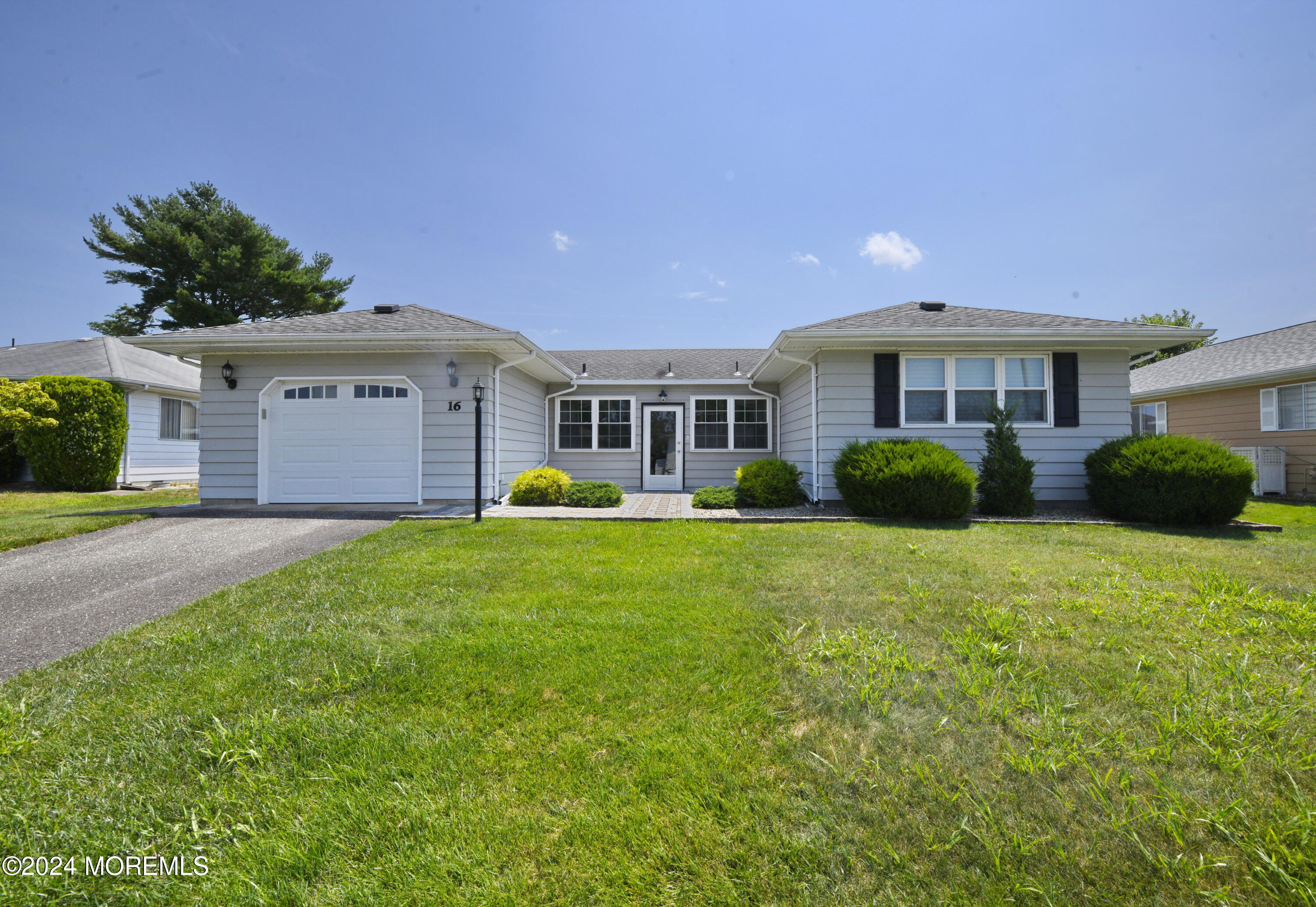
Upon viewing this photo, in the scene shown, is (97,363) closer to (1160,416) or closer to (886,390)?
(886,390)

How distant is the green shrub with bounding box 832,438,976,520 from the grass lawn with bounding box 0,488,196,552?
1034cm

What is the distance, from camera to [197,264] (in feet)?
74.5

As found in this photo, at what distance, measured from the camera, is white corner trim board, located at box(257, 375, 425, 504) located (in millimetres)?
9016

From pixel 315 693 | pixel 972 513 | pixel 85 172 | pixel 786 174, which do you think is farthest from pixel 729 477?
pixel 85 172

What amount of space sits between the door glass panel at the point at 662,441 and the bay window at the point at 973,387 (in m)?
5.61

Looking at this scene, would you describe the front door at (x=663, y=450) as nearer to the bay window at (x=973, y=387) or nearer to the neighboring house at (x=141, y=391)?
the bay window at (x=973, y=387)

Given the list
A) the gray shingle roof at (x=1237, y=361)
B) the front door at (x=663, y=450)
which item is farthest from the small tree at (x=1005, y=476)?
the gray shingle roof at (x=1237, y=361)

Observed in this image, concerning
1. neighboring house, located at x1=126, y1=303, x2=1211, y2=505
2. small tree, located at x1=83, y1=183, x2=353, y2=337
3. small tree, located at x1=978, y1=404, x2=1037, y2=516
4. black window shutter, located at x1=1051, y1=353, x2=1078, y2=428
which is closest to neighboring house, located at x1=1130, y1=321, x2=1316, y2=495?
neighboring house, located at x1=126, y1=303, x2=1211, y2=505

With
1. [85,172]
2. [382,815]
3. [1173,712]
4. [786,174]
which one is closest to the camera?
[382,815]

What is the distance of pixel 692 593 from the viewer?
4.01 metres

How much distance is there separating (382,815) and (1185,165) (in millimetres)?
13856

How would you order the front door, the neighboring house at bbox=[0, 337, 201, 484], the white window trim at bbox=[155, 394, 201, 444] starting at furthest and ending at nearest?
the white window trim at bbox=[155, 394, 201, 444]
the neighboring house at bbox=[0, 337, 201, 484]
the front door

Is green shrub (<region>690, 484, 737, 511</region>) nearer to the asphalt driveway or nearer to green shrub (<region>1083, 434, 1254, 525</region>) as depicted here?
the asphalt driveway

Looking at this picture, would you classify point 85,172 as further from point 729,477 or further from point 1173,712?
point 1173,712
